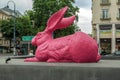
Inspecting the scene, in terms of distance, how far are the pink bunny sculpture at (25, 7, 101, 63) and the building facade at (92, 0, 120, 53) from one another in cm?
3932

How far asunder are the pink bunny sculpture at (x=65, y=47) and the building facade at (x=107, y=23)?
129ft

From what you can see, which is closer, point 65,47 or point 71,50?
point 71,50

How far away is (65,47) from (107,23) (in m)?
41.4

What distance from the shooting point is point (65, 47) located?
40.4 feet

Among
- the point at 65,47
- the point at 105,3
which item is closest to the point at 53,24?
the point at 65,47

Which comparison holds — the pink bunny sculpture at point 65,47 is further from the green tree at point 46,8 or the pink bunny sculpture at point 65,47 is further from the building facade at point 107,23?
the building facade at point 107,23

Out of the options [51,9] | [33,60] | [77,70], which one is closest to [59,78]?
[77,70]

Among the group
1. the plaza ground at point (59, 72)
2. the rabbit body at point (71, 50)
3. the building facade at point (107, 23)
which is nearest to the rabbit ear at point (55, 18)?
the rabbit body at point (71, 50)

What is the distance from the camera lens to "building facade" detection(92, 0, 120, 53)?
173ft

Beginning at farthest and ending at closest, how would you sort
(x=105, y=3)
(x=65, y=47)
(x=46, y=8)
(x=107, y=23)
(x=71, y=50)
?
(x=105, y=3)
(x=107, y=23)
(x=46, y=8)
(x=65, y=47)
(x=71, y=50)

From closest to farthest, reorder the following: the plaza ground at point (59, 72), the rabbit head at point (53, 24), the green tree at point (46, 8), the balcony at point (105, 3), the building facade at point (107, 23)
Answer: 1. the plaza ground at point (59, 72)
2. the rabbit head at point (53, 24)
3. the green tree at point (46, 8)
4. the building facade at point (107, 23)
5. the balcony at point (105, 3)

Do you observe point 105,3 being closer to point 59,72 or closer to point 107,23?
point 107,23

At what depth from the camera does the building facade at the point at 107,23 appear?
173 ft

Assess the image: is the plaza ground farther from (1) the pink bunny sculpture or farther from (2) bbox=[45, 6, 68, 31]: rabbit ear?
(2) bbox=[45, 6, 68, 31]: rabbit ear
